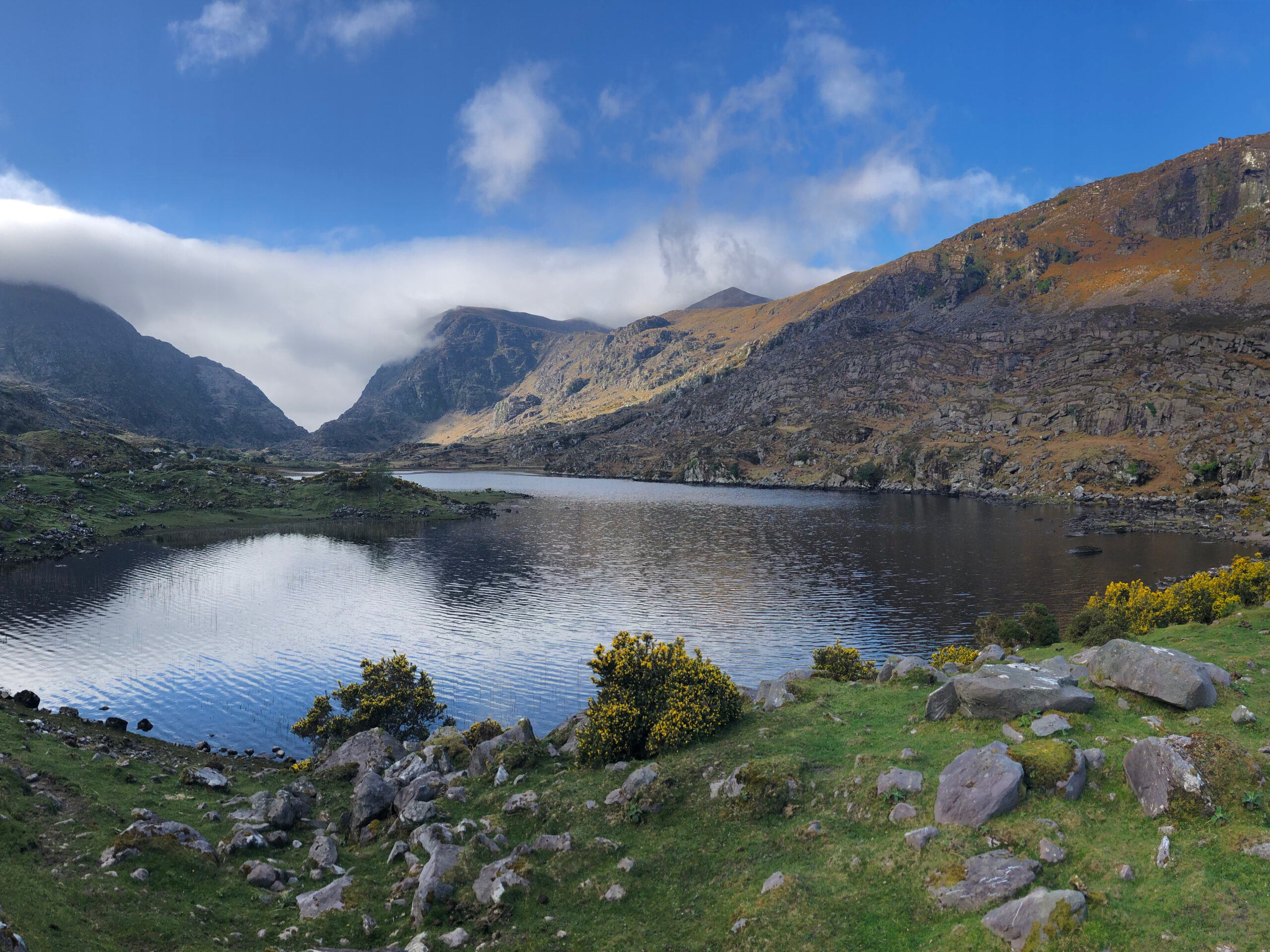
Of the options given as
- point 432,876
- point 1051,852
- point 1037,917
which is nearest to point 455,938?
point 432,876

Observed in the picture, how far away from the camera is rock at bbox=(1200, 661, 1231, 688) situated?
64.5ft

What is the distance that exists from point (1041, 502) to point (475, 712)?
540ft

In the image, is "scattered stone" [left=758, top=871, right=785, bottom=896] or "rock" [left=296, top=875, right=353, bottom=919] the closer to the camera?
"scattered stone" [left=758, top=871, right=785, bottom=896]

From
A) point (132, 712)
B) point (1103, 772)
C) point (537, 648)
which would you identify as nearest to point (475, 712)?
point (537, 648)

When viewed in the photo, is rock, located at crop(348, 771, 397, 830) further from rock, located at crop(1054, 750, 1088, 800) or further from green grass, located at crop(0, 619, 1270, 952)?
rock, located at crop(1054, 750, 1088, 800)

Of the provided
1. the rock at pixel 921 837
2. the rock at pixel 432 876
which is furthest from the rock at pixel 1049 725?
the rock at pixel 432 876

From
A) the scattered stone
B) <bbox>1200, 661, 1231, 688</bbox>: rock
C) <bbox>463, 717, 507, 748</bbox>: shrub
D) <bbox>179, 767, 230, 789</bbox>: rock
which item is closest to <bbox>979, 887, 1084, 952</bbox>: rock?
the scattered stone

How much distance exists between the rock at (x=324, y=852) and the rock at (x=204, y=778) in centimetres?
833

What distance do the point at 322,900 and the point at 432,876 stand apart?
130 inches

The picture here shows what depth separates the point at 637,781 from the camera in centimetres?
2053

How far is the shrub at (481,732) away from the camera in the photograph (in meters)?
29.4

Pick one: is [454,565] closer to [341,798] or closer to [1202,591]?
[341,798]

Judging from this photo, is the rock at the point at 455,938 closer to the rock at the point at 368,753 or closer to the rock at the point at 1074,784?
the rock at the point at 368,753

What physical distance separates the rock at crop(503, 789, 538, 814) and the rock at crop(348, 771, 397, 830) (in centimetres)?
488
